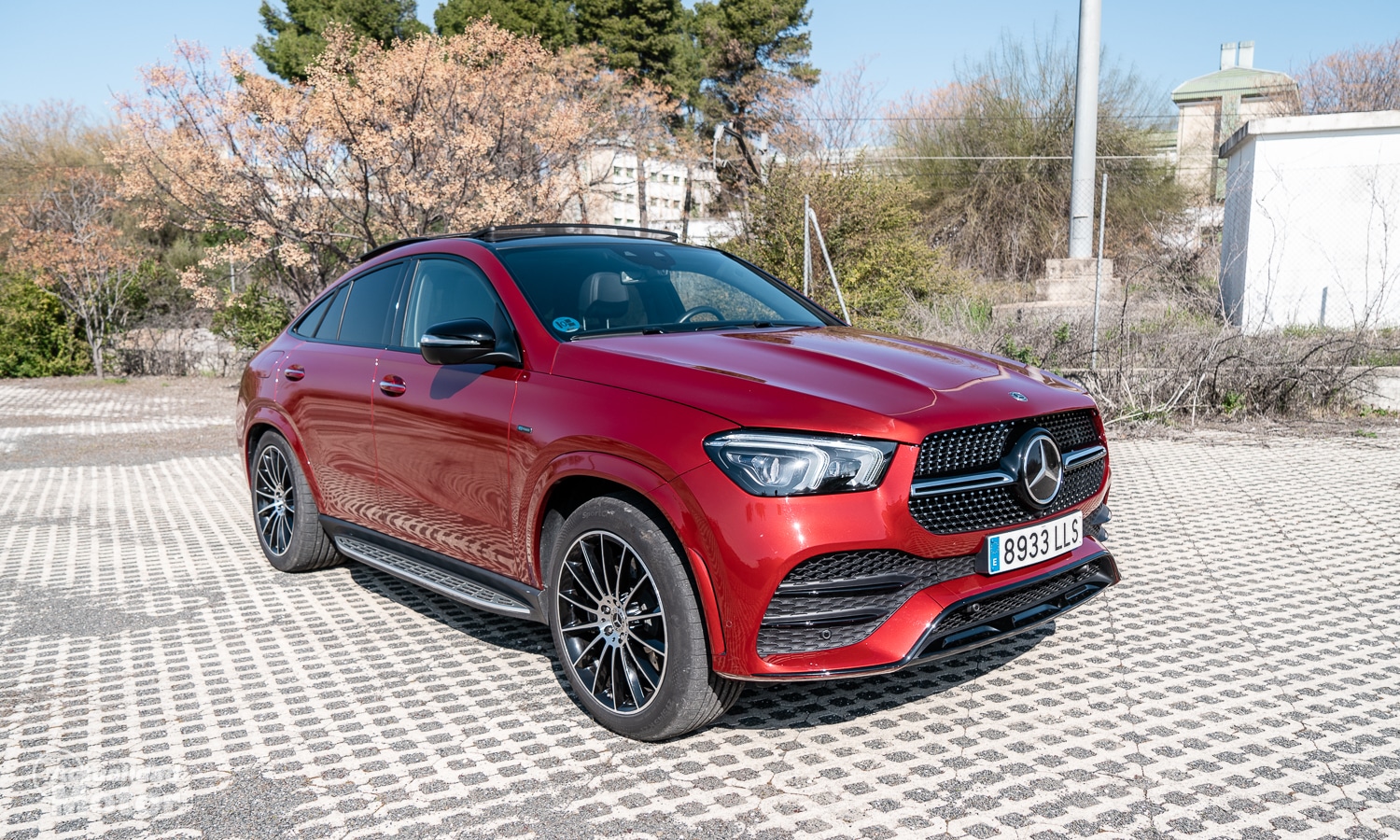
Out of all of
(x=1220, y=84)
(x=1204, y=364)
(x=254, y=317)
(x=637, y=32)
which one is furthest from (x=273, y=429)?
(x=1220, y=84)

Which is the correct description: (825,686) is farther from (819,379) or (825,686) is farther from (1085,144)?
(1085,144)

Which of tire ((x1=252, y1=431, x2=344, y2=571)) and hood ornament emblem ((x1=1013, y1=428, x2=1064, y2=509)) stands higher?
hood ornament emblem ((x1=1013, y1=428, x2=1064, y2=509))

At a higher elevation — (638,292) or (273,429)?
(638,292)

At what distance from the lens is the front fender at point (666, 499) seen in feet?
10.1

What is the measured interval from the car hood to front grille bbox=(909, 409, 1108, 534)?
0.05m

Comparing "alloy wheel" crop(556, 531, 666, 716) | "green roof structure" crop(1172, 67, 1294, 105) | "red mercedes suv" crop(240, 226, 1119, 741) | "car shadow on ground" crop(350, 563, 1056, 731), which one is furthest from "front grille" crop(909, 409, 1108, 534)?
"green roof structure" crop(1172, 67, 1294, 105)

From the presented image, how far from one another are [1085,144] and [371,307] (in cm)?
1726

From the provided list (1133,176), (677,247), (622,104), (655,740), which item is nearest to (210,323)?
(622,104)

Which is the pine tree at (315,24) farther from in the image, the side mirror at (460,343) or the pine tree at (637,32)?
the side mirror at (460,343)

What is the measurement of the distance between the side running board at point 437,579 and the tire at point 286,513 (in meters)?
0.45

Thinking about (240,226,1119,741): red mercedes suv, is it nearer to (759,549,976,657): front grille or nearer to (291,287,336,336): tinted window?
(759,549,976,657): front grille

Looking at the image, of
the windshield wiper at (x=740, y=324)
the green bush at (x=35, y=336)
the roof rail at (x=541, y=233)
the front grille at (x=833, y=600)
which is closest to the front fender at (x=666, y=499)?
the front grille at (x=833, y=600)

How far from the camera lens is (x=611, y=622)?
137 inches

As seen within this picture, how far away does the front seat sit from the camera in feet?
13.4
